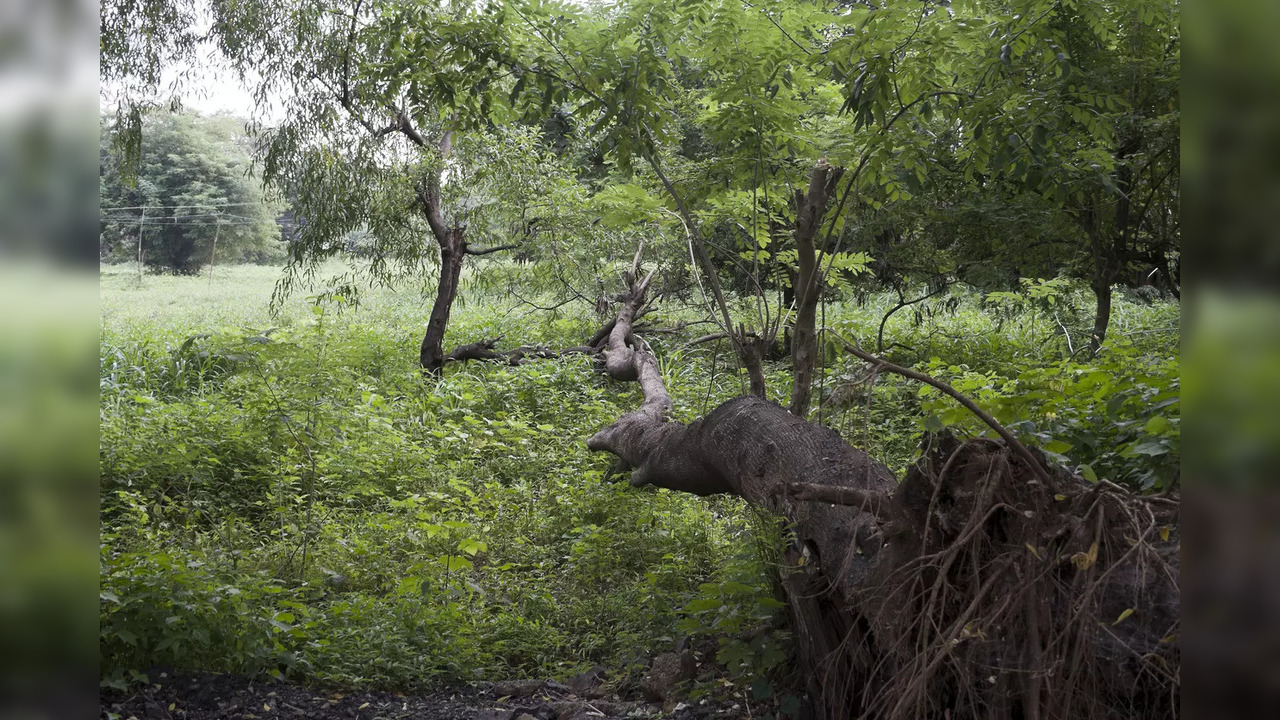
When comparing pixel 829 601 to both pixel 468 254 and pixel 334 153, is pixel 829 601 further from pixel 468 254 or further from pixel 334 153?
pixel 468 254

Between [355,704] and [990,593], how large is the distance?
2.47m

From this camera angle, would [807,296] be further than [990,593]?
Yes

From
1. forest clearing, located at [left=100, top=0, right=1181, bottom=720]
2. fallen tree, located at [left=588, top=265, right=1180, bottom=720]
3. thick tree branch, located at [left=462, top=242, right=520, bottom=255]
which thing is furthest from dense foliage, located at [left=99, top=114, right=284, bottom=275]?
fallen tree, located at [left=588, top=265, right=1180, bottom=720]

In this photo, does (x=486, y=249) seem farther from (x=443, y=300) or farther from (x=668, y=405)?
(x=668, y=405)

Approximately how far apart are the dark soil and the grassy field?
0.10 m

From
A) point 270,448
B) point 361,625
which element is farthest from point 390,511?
point 361,625

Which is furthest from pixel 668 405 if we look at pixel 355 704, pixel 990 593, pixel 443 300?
pixel 990 593

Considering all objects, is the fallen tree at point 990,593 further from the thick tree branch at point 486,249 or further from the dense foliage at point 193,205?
the dense foliage at point 193,205

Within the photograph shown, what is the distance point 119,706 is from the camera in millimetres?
2826

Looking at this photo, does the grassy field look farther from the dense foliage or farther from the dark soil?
the dense foliage

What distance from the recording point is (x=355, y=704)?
3312 mm
